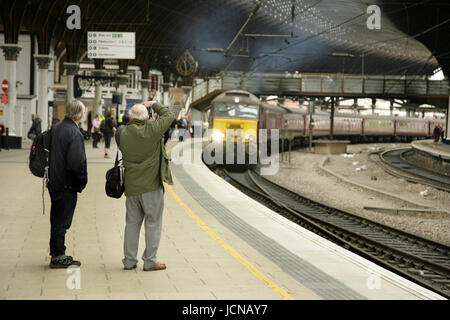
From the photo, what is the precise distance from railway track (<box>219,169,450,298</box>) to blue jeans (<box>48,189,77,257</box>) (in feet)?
16.3

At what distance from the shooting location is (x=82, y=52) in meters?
53.2

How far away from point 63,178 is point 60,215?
0.38m

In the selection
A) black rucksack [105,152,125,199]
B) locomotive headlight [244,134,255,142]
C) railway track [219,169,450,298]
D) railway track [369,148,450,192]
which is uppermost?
locomotive headlight [244,134,255,142]

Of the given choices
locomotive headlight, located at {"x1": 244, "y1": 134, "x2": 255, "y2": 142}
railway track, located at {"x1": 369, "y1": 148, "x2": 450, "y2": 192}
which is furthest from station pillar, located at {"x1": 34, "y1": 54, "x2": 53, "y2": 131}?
railway track, located at {"x1": 369, "y1": 148, "x2": 450, "y2": 192}

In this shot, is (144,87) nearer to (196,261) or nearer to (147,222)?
(196,261)

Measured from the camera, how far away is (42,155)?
23.0 feet

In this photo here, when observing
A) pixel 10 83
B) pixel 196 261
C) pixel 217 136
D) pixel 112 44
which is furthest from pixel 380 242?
pixel 10 83

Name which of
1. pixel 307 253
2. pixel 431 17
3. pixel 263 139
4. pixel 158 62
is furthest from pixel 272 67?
pixel 307 253

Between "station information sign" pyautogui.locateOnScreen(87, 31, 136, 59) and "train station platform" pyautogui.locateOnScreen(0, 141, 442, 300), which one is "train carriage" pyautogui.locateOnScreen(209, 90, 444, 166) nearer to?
"station information sign" pyautogui.locateOnScreen(87, 31, 136, 59)

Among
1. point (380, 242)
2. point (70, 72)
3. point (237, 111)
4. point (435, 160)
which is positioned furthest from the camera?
point (70, 72)

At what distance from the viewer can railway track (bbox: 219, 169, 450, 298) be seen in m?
10.5

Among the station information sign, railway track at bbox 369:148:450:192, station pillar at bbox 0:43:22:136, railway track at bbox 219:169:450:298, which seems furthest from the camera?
station pillar at bbox 0:43:22:136

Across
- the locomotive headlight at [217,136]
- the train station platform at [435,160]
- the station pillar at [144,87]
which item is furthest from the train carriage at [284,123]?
the station pillar at [144,87]
